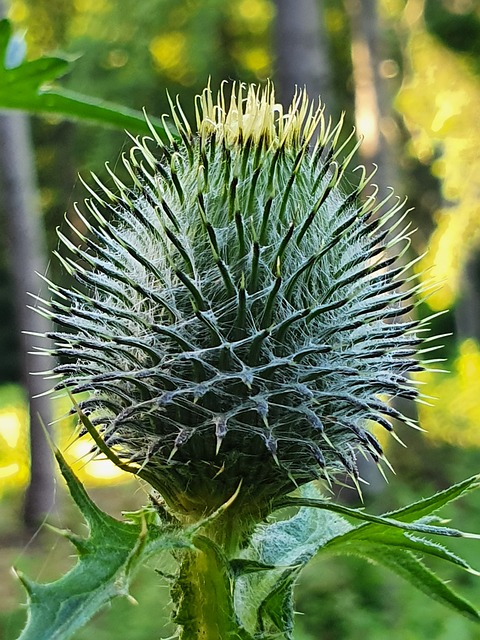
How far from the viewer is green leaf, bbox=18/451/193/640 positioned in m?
1.07

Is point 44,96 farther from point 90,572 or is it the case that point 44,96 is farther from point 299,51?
point 299,51

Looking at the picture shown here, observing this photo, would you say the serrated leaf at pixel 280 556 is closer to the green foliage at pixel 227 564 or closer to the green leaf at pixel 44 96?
the green foliage at pixel 227 564

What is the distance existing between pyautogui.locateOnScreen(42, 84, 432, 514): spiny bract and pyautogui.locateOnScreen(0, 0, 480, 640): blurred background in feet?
0.56

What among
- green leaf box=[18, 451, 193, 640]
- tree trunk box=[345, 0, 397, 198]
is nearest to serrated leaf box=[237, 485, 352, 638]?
green leaf box=[18, 451, 193, 640]

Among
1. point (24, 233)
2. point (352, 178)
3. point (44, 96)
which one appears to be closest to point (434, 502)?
point (44, 96)

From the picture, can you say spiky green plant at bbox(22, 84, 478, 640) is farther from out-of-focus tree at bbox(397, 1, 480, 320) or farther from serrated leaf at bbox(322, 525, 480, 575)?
out-of-focus tree at bbox(397, 1, 480, 320)

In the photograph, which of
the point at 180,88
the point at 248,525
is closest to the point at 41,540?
the point at 248,525

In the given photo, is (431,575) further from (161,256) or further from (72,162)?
(72,162)

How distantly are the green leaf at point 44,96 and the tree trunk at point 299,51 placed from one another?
13.1 ft

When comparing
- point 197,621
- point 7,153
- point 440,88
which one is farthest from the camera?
point 440,88

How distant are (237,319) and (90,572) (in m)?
0.57

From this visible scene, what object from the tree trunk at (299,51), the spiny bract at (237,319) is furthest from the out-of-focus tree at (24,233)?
the spiny bract at (237,319)

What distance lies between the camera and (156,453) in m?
1.45

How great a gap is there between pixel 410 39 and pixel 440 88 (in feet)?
10.7
